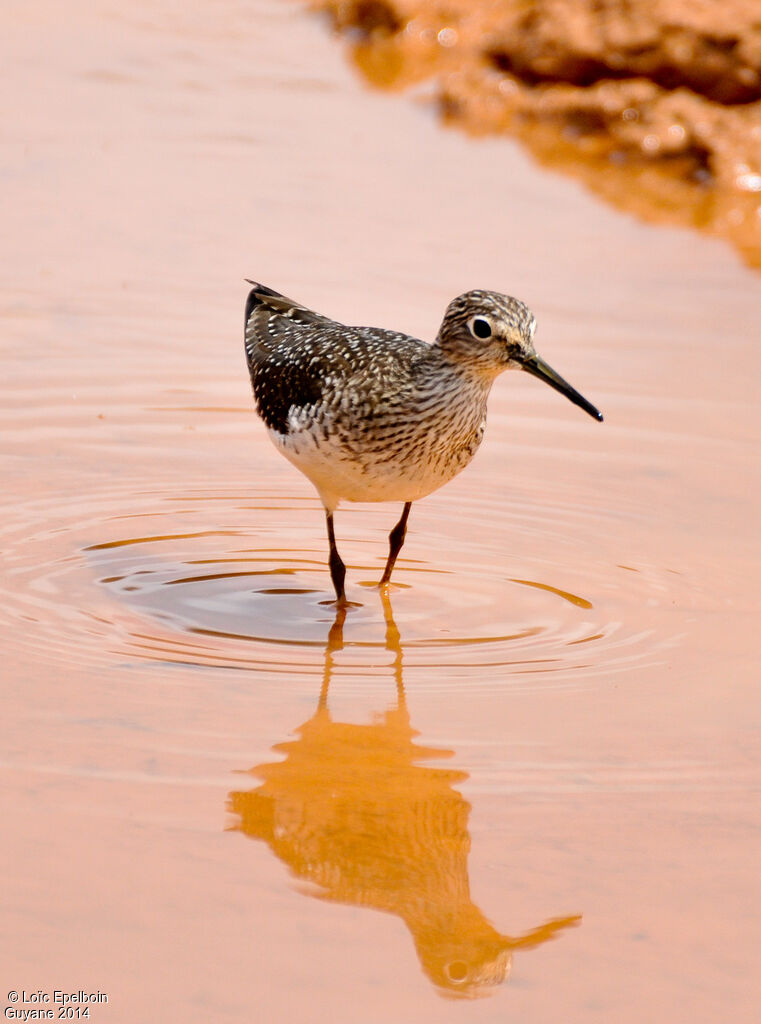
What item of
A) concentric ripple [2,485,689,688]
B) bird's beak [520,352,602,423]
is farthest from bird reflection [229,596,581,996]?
bird's beak [520,352,602,423]

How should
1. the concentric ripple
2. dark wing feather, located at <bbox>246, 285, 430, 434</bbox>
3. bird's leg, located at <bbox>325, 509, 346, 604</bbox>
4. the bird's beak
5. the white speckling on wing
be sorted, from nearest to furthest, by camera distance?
the concentric ripple → the bird's beak → the white speckling on wing → dark wing feather, located at <bbox>246, 285, 430, 434</bbox> → bird's leg, located at <bbox>325, 509, 346, 604</bbox>

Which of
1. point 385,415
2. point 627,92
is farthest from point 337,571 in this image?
point 627,92

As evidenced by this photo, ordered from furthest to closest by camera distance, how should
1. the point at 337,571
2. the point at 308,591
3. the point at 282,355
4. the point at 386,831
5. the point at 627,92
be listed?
1. the point at 627,92
2. the point at 282,355
3. the point at 308,591
4. the point at 337,571
5. the point at 386,831

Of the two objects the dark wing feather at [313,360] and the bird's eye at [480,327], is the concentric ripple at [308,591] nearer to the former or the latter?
the dark wing feather at [313,360]

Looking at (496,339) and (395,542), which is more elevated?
(496,339)

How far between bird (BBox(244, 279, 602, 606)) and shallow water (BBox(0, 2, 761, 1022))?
0.65m

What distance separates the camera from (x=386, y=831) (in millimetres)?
5223

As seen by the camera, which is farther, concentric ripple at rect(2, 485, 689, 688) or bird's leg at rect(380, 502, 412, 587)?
bird's leg at rect(380, 502, 412, 587)

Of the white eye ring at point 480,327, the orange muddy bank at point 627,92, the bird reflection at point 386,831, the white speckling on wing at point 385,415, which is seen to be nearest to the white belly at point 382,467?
the white speckling on wing at point 385,415

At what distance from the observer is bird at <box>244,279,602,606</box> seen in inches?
273

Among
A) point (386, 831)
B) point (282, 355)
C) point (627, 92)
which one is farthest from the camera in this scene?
point (627, 92)

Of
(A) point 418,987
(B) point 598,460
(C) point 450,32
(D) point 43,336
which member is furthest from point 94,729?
(C) point 450,32

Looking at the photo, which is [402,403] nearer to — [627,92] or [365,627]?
[365,627]

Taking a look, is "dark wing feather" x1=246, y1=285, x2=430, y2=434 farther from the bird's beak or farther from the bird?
the bird's beak
